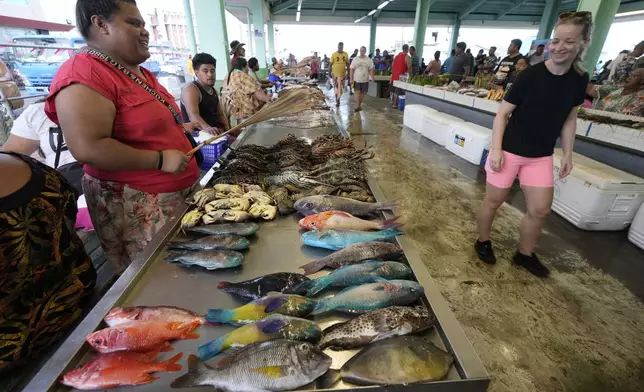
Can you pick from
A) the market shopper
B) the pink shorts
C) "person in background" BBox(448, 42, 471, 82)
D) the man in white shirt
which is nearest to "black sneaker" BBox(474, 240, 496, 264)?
the market shopper

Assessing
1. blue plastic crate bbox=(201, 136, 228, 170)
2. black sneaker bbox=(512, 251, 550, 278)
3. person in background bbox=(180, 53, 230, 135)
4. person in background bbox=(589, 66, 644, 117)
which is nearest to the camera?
black sneaker bbox=(512, 251, 550, 278)

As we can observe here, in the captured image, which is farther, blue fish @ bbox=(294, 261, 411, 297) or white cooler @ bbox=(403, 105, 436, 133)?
white cooler @ bbox=(403, 105, 436, 133)

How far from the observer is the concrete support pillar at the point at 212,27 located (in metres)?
7.57

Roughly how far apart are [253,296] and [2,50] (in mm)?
7527

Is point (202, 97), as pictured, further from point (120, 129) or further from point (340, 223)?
point (340, 223)

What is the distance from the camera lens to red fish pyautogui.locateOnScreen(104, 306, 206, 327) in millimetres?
1027

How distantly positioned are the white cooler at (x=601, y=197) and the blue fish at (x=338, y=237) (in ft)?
9.99

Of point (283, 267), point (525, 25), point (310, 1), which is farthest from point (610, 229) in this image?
point (525, 25)

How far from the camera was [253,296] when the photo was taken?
1.18m

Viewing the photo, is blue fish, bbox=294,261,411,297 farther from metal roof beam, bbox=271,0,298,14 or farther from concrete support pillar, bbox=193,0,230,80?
metal roof beam, bbox=271,0,298,14

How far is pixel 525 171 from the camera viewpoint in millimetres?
2459

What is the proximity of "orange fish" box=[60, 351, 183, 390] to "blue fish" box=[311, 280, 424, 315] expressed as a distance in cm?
51

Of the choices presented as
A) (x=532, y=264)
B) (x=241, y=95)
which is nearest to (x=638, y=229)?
(x=532, y=264)

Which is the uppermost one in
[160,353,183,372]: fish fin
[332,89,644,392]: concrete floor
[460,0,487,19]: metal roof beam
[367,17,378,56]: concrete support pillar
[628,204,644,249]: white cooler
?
[460,0,487,19]: metal roof beam
